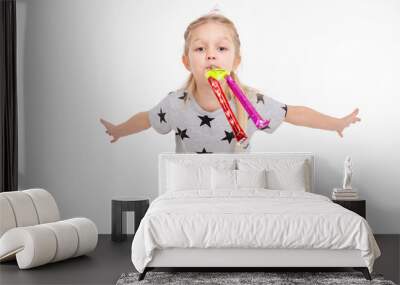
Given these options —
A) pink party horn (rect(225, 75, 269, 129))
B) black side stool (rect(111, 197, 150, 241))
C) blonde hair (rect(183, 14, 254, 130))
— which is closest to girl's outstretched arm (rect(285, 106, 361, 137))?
pink party horn (rect(225, 75, 269, 129))

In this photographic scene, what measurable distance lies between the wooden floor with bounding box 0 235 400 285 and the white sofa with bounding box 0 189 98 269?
8cm

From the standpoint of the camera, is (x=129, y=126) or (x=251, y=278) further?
(x=129, y=126)

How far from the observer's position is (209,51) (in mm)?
7082

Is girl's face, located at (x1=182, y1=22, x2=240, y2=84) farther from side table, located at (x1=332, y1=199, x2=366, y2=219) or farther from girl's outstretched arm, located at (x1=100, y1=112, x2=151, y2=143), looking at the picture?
side table, located at (x1=332, y1=199, x2=366, y2=219)

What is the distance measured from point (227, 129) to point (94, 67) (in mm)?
1580

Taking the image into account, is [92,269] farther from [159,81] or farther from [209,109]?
[159,81]

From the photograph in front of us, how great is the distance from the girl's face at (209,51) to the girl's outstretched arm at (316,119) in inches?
31.6

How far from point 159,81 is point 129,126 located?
581 mm

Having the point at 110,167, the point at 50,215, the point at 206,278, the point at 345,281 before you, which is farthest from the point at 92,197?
the point at 345,281

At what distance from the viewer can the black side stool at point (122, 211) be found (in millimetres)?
6656

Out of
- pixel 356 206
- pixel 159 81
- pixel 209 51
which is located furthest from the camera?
pixel 159 81

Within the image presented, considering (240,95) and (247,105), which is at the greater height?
(240,95)

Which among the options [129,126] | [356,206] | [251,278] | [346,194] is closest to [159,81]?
[129,126]

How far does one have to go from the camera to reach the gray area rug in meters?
4.79
